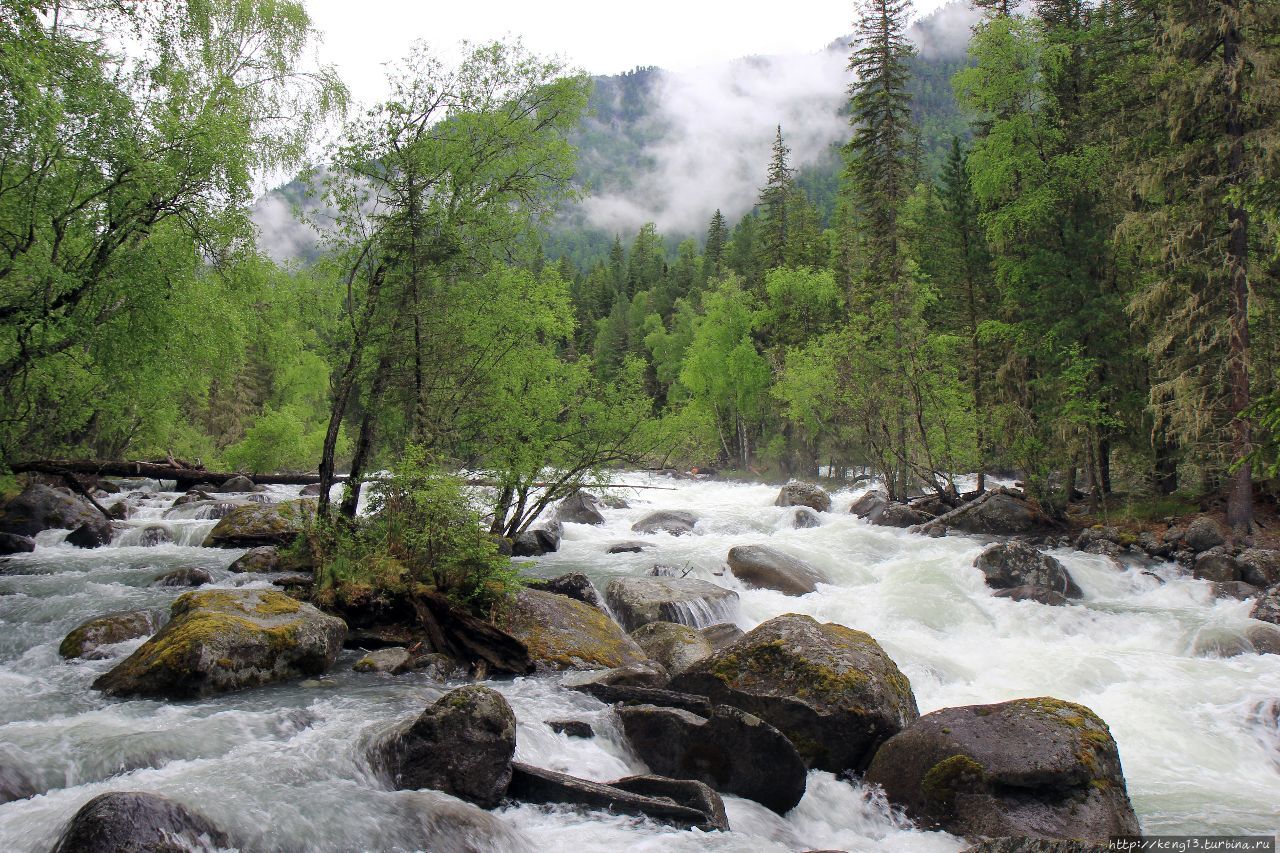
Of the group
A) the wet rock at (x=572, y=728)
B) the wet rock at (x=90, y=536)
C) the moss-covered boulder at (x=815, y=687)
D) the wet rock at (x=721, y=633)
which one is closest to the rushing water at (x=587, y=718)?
the wet rock at (x=572, y=728)

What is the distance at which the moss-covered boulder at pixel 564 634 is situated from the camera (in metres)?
9.39

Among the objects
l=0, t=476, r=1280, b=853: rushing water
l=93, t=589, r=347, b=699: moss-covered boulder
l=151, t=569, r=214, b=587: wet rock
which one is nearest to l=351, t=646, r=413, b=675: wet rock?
l=0, t=476, r=1280, b=853: rushing water

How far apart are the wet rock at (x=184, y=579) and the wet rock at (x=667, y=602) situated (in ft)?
22.8

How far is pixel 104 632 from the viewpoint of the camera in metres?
9.02

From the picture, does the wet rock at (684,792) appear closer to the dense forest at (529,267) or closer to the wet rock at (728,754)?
the wet rock at (728,754)

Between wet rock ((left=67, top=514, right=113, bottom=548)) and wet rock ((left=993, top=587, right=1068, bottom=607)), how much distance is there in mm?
19059

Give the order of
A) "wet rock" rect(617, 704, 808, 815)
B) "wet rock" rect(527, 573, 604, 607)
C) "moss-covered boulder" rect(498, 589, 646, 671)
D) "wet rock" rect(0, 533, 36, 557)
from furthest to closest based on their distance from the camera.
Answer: "wet rock" rect(0, 533, 36, 557)
"wet rock" rect(527, 573, 604, 607)
"moss-covered boulder" rect(498, 589, 646, 671)
"wet rock" rect(617, 704, 808, 815)

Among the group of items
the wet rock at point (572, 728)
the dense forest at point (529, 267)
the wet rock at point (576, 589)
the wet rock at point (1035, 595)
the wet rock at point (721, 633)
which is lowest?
the wet rock at point (721, 633)

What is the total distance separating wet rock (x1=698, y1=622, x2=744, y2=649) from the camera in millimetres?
10805

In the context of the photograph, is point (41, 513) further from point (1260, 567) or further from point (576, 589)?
point (1260, 567)

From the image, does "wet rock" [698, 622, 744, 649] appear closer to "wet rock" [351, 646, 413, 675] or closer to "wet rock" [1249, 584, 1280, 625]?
"wet rock" [351, 646, 413, 675]

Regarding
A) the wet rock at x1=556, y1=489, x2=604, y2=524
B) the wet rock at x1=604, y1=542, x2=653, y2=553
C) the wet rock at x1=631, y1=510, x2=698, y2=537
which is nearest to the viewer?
the wet rock at x1=604, y1=542, x2=653, y2=553

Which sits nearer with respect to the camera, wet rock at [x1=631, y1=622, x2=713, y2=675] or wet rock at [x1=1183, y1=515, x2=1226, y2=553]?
wet rock at [x1=631, y1=622, x2=713, y2=675]

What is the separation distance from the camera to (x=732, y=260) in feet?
192
